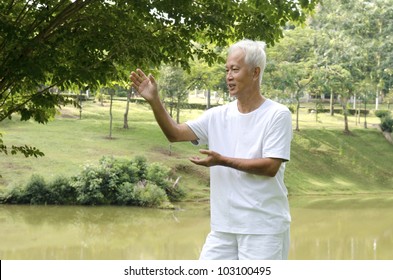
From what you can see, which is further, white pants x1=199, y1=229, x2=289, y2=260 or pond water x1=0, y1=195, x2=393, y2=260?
pond water x1=0, y1=195, x2=393, y2=260

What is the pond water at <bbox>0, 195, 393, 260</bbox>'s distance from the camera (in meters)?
Answer: 15.7

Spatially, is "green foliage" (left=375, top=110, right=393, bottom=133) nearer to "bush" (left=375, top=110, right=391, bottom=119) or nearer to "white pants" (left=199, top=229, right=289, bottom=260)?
"bush" (left=375, top=110, right=391, bottom=119)

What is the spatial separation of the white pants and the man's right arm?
1.82 feet

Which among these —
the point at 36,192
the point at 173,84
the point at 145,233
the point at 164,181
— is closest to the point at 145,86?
the point at 145,233

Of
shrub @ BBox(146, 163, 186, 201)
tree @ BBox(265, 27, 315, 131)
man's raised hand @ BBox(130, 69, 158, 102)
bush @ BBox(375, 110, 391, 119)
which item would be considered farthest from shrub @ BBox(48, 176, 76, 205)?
bush @ BBox(375, 110, 391, 119)

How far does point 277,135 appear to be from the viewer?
3.01m

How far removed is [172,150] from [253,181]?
2474cm

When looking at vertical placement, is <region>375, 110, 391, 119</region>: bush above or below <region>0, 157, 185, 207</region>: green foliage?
above

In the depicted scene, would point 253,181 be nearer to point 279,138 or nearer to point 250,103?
point 279,138

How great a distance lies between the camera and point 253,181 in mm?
3004

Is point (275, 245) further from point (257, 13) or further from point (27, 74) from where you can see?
point (257, 13)

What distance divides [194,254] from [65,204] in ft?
21.0

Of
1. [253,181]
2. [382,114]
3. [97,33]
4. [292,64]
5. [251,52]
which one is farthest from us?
[382,114]

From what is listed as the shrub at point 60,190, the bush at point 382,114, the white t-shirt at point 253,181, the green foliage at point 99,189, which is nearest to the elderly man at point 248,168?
the white t-shirt at point 253,181
